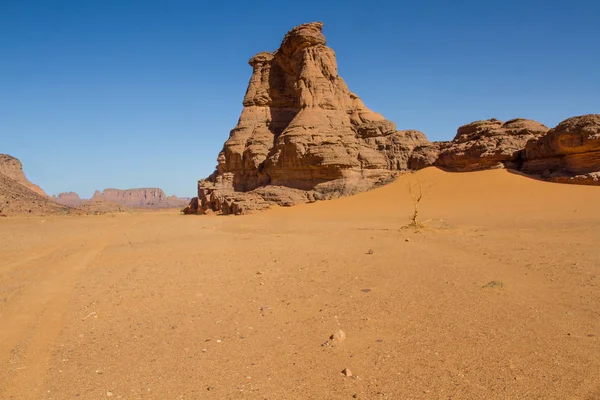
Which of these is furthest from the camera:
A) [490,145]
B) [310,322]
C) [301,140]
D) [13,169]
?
[13,169]

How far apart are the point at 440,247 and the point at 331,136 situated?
58.6ft

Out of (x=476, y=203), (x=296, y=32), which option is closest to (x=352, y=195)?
(x=476, y=203)

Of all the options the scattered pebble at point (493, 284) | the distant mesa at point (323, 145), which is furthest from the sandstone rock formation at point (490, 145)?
the scattered pebble at point (493, 284)

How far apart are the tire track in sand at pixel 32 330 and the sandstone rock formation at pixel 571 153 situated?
71.1 feet

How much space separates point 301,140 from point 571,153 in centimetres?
1543

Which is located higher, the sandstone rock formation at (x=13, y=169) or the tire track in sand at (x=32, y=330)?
the sandstone rock formation at (x=13, y=169)

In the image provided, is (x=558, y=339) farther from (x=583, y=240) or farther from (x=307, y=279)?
(x=583, y=240)

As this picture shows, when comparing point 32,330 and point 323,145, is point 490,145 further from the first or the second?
point 32,330

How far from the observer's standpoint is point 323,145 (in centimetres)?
2522

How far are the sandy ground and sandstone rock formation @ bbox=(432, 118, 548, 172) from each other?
575 inches

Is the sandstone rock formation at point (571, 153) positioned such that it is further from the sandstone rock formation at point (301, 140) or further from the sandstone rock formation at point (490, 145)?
the sandstone rock formation at point (301, 140)

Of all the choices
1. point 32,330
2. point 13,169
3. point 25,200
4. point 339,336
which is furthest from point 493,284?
point 13,169

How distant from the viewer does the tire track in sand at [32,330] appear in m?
3.08

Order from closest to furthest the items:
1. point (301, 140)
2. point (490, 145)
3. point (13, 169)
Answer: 1. point (490, 145)
2. point (301, 140)
3. point (13, 169)
